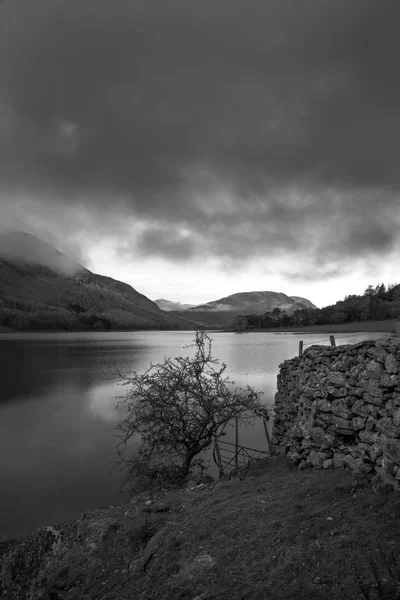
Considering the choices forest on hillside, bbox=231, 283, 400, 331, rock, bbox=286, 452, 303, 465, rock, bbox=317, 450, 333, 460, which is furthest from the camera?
forest on hillside, bbox=231, 283, 400, 331

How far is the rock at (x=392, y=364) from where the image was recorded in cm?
842

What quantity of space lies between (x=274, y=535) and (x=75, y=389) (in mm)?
36789

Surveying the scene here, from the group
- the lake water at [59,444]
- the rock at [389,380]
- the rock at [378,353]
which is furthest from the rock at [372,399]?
the lake water at [59,444]

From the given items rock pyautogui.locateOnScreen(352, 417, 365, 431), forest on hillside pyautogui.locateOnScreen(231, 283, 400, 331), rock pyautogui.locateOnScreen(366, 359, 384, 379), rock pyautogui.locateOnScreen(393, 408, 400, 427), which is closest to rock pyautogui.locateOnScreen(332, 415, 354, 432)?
rock pyautogui.locateOnScreen(352, 417, 365, 431)

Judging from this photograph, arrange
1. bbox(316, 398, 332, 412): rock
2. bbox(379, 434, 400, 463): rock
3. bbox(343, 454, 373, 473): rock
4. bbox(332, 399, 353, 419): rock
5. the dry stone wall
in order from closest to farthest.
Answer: bbox(379, 434, 400, 463): rock, the dry stone wall, bbox(343, 454, 373, 473): rock, bbox(332, 399, 353, 419): rock, bbox(316, 398, 332, 412): rock

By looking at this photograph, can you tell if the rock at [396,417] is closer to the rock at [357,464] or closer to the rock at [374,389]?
the rock at [374,389]

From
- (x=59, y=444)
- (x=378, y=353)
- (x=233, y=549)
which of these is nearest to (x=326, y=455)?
(x=378, y=353)

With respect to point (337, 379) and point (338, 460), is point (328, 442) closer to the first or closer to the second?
point (338, 460)

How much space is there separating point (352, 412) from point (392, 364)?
194 centimetres

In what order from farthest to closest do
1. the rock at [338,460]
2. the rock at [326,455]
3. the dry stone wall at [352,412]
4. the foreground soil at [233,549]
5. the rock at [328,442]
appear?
the rock at [326,455]
the rock at [328,442]
the rock at [338,460]
the dry stone wall at [352,412]
the foreground soil at [233,549]

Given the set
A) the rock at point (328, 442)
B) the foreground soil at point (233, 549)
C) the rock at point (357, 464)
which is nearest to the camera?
the foreground soil at point (233, 549)

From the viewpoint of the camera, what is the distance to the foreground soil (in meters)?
5.55

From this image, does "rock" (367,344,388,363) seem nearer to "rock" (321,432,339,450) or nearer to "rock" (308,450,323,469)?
"rock" (321,432,339,450)

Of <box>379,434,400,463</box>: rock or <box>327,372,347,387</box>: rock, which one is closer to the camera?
<box>379,434,400,463</box>: rock
